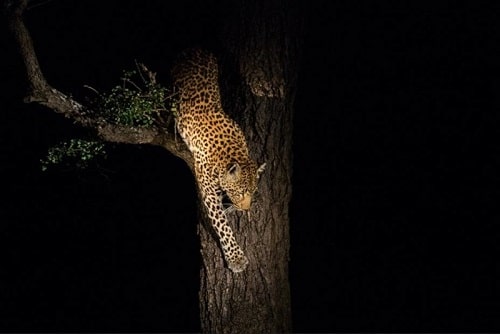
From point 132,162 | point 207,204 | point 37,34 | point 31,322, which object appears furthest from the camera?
point 132,162

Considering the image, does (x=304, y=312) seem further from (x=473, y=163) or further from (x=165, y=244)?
(x=473, y=163)

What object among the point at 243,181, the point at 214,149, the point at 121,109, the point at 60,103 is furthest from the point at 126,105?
the point at 243,181

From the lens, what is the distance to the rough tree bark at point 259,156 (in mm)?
4305

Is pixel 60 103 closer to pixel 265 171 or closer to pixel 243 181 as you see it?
pixel 243 181

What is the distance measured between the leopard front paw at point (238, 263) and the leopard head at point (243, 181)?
1.09 feet

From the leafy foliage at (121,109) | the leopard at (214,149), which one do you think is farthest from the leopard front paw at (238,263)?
the leafy foliage at (121,109)

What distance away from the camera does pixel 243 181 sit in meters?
4.34

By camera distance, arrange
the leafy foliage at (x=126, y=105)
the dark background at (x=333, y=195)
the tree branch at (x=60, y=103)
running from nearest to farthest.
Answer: the tree branch at (x=60, y=103), the leafy foliage at (x=126, y=105), the dark background at (x=333, y=195)

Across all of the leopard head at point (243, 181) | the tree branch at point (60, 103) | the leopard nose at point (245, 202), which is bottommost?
the leopard nose at point (245, 202)

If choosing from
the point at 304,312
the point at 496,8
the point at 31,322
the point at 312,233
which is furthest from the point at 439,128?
the point at 31,322

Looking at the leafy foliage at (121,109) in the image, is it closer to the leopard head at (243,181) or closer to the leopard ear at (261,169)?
the leopard head at (243,181)

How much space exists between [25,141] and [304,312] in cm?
395

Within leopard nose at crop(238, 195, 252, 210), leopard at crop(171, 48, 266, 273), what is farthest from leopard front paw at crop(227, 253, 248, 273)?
leopard nose at crop(238, 195, 252, 210)

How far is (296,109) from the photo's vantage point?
25.8ft
